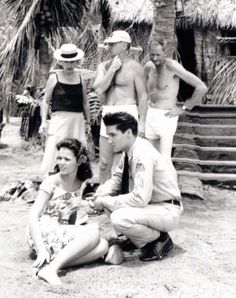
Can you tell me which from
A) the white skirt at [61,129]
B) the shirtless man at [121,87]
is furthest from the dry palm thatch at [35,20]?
the shirtless man at [121,87]

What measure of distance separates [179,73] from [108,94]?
2.83ft

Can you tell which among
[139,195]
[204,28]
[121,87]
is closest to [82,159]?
[139,195]

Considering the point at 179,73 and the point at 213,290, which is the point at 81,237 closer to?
the point at 213,290

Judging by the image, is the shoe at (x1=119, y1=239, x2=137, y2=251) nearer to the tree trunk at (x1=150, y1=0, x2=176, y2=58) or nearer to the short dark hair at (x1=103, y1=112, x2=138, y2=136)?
the short dark hair at (x1=103, y1=112, x2=138, y2=136)

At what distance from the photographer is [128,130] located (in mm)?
4668

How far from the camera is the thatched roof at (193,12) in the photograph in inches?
528

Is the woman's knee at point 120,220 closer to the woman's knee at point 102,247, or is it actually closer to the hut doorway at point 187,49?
the woman's knee at point 102,247

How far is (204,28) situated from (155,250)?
33.1 feet

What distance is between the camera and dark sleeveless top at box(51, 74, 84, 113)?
21.2 ft

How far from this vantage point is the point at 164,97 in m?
6.89

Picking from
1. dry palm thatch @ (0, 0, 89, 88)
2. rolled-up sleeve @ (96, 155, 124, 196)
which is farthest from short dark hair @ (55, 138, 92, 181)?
dry palm thatch @ (0, 0, 89, 88)

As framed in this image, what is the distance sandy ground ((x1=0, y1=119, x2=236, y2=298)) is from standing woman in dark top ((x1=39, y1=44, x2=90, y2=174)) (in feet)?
3.16

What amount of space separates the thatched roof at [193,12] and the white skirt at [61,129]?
7360mm

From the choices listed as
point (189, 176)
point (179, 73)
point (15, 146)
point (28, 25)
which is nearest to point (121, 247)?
point (179, 73)
